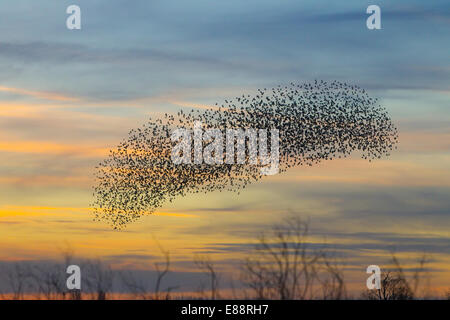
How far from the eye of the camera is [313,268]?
21.8 metres
